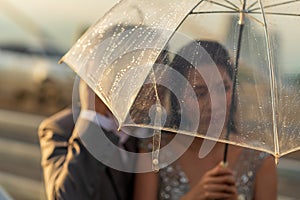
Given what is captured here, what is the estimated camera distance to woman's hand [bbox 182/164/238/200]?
276 cm

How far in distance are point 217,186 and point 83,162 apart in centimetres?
55

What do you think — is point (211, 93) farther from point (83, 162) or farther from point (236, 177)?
point (83, 162)

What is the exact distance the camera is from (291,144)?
2764 millimetres

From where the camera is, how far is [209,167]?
3.09 meters

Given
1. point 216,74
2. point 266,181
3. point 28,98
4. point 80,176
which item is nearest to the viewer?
point 216,74

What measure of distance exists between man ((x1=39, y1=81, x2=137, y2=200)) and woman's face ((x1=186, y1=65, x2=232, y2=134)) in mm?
384

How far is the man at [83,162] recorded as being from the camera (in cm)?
288

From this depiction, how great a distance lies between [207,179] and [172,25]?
62 centimetres

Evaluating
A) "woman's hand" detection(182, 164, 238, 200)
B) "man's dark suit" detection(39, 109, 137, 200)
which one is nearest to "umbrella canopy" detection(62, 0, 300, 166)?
"woman's hand" detection(182, 164, 238, 200)

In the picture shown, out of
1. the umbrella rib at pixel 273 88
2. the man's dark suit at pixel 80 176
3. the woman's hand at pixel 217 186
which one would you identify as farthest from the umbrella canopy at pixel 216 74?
the man's dark suit at pixel 80 176

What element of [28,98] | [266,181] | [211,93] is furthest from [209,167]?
[28,98]

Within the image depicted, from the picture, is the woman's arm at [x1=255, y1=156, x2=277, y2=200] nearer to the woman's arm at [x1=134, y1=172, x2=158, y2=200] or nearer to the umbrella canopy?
the umbrella canopy

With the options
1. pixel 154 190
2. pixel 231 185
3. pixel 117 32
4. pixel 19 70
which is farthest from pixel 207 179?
pixel 19 70

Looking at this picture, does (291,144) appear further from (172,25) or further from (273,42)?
(172,25)
